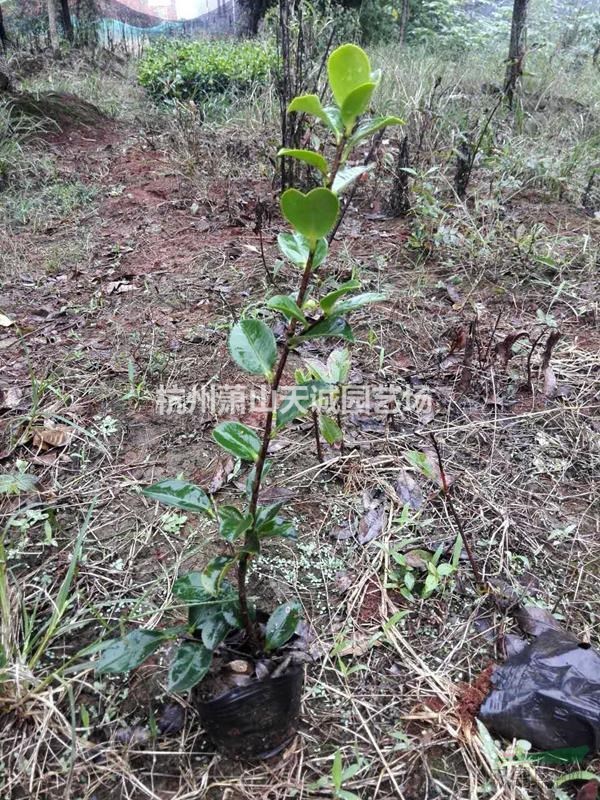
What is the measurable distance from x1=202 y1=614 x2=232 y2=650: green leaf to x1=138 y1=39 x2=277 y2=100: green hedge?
5559 millimetres

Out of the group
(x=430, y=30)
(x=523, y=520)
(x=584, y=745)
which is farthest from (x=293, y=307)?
(x=430, y=30)

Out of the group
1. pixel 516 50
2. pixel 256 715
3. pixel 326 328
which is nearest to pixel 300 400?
pixel 326 328

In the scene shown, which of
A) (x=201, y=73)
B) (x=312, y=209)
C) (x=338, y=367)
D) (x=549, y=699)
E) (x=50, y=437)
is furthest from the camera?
(x=201, y=73)

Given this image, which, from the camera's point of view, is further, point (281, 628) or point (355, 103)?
point (281, 628)

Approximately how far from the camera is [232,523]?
846 mm

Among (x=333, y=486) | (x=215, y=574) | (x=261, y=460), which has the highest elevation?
(x=261, y=460)

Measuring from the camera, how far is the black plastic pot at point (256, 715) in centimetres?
90

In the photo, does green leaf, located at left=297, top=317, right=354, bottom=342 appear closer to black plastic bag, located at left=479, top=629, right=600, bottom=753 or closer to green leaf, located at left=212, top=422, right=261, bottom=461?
green leaf, located at left=212, top=422, right=261, bottom=461

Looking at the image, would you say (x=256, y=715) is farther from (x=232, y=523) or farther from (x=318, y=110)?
(x=318, y=110)

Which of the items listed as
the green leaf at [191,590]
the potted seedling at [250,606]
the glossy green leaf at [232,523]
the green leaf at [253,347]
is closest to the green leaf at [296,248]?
the potted seedling at [250,606]

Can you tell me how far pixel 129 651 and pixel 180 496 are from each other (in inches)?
10.3

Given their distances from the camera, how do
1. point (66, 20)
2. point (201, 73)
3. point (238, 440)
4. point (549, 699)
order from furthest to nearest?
point (66, 20)
point (201, 73)
point (549, 699)
point (238, 440)

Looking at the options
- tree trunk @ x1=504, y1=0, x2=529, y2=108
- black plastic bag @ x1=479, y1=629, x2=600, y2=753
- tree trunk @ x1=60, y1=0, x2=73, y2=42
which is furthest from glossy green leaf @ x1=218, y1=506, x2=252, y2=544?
tree trunk @ x1=60, y1=0, x2=73, y2=42

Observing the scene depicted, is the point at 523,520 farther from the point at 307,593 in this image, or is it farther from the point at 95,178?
the point at 95,178
